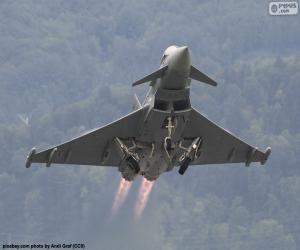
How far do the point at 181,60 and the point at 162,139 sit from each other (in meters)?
4.95

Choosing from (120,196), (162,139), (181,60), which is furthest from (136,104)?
(120,196)

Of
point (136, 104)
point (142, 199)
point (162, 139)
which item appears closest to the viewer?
point (162, 139)

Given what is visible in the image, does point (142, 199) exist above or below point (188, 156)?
below

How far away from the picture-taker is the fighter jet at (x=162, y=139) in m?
62.4

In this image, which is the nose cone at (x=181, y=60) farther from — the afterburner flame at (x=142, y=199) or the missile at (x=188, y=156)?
the afterburner flame at (x=142, y=199)

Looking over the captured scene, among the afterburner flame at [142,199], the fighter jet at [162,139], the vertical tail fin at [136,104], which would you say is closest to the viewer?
the fighter jet at [162,139]

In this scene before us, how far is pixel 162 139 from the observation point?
6450 centimetres

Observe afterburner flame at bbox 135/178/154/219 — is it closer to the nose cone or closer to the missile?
the missile

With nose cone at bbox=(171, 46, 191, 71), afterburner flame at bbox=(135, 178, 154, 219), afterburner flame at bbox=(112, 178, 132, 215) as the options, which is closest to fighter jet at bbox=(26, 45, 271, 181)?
nose cone at bbox=(171, 46, 191, 71)

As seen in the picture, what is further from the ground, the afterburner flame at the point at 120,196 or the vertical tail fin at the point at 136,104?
the vertical tail fin at the point at 136,104

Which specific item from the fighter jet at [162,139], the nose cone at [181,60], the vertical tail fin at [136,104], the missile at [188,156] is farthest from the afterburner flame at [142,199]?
the nose cone at [181,60]

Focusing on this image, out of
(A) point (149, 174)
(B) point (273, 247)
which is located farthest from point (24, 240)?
(A) point (149, 174)

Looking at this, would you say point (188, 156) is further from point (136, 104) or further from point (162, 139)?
point (136, 104)

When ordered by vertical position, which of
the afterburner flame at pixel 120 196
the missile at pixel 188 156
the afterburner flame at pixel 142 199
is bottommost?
the afterburner flame at pixel 120 196
